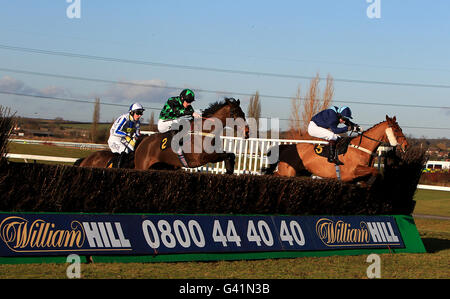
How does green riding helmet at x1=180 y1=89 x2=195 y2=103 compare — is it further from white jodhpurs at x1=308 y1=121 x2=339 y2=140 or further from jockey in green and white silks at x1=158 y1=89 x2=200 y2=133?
white jodhpurs at x1=308 y1=121 x2=339 y2=140

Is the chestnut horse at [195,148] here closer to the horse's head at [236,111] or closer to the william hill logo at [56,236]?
the horse's head at [236,111]

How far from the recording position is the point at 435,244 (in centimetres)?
1022

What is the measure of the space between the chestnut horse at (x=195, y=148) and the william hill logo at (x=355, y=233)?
7.74ft

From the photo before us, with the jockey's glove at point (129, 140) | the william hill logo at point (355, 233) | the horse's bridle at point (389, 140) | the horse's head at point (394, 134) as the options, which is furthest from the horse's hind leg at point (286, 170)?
the william hill logo at point (355, 233)

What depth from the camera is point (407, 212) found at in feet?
30.3

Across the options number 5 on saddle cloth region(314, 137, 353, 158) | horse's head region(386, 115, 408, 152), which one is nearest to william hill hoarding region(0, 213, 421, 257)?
horse's head region(386, 115, 408, 152)

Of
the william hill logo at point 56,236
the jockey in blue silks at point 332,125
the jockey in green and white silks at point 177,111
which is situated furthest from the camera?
the jockey in blue silks at point 332,125

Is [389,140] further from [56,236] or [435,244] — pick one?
[56,236]

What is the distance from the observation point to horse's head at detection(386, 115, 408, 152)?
10.5 m

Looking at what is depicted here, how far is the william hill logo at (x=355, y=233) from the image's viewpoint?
26.0ft
